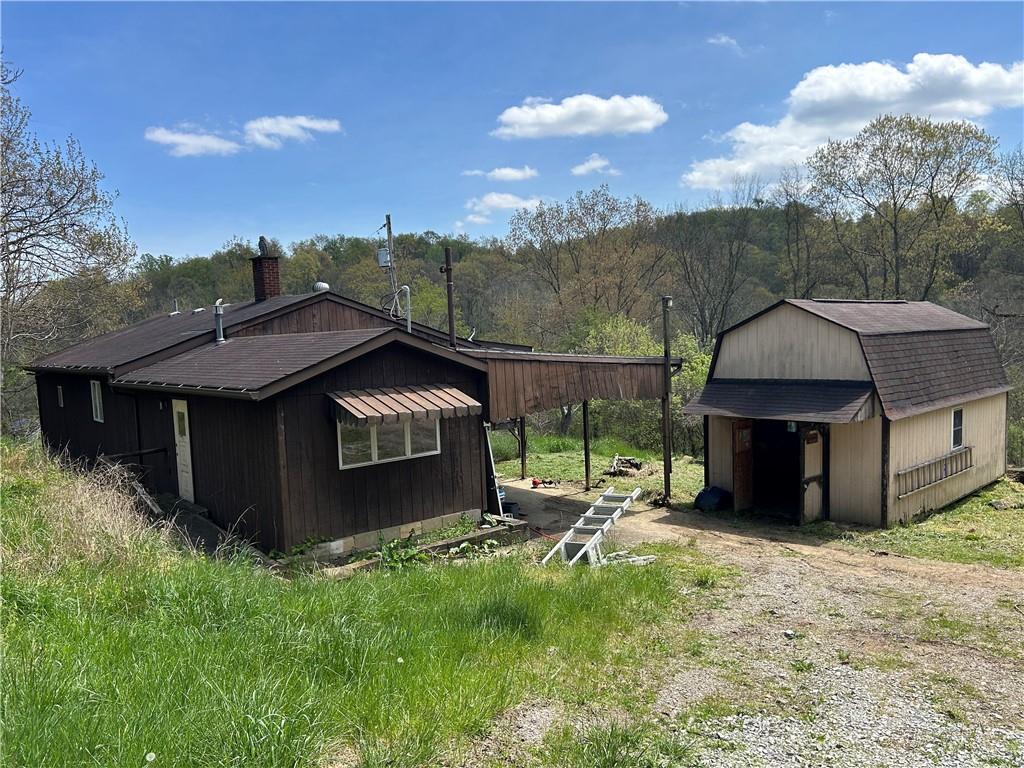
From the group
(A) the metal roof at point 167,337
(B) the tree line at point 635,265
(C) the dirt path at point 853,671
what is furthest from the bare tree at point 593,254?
(C) the dirt path at point 853,671

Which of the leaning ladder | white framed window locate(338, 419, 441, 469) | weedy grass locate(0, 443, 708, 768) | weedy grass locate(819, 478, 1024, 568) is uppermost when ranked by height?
white framed window locate(338, 419, 441, 469)

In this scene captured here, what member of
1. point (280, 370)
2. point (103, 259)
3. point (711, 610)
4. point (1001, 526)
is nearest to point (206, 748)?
point (711, 610)

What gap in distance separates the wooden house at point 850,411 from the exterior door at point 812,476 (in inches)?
0.7

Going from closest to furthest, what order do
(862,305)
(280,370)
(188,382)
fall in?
(280,370), (188,382), (862,305)

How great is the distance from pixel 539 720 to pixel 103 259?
21305 mm

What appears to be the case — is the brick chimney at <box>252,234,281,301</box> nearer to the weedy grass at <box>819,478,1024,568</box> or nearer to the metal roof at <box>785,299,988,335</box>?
the metal roof at <box>785,299,988,335</box>

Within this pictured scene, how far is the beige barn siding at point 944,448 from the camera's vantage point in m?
12.6

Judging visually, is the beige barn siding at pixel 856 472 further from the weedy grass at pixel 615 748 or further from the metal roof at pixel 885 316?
the weedy grass at pixel 615 748

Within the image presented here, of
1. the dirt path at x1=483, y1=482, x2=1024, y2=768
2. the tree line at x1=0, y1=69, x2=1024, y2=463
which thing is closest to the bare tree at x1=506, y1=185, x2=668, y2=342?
the tree line at x1=0, y1=69, x2=1024, y2=463

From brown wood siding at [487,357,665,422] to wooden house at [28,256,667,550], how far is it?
0.08ft

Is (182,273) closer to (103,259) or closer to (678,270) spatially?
(103,259)

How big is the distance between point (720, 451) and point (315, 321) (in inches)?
360

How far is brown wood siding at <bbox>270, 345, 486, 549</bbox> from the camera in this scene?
30.3ft

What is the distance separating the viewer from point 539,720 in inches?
180
